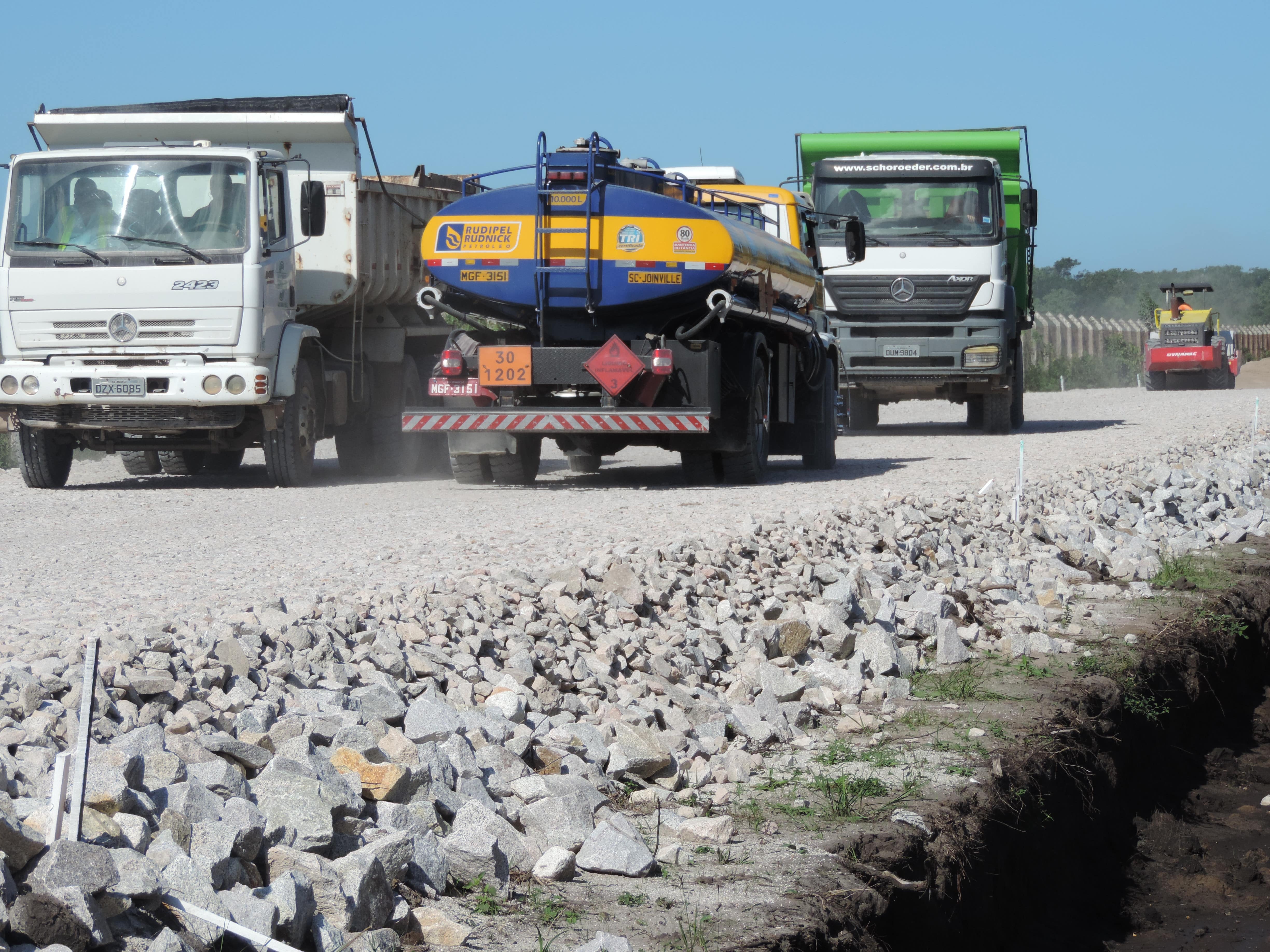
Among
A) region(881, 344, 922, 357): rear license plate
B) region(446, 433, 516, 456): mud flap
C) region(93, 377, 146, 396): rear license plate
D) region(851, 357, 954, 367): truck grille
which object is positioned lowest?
A: region(446, 433, 516, 456): mud flap

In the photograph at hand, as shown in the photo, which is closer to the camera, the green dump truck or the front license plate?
the front license plate

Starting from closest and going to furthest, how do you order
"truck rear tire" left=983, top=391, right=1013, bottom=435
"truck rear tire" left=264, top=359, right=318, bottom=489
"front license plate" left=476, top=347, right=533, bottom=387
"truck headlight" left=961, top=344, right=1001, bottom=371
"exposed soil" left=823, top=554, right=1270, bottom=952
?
"exposed soil" left=823, top=554, right=1270, bottom=952
"front license plate" left=476, top=347, right=533, bottom=387
"truck rear tire" left=264, top=359, right=318, bottom=489
"truck headlight" left=961, top=344, right=1001, bottom=371
"truck rear tire" left=983, top=391, right=1013, bottom=435

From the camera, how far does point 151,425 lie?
1162 cm

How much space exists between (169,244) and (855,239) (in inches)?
265

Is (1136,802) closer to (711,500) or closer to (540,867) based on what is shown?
(540,867)

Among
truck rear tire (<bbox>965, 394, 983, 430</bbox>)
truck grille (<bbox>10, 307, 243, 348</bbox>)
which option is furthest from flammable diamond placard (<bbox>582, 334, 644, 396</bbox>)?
truck rear tire (<bbox>965, 394, 983, 430</bbox>)

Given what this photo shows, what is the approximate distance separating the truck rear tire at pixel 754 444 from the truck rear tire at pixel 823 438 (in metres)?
1.81

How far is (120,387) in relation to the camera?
1146cm

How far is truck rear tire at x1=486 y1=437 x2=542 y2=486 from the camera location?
41.0 ft

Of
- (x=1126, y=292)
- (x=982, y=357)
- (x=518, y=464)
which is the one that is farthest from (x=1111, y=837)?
(x=1126, y=292)

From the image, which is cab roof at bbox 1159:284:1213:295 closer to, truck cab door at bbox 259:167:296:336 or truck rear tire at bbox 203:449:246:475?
truck rear tire at bbox 203:449:246:475

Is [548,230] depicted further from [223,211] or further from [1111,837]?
[1111,837]

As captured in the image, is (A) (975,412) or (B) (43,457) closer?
(B) (43,457)

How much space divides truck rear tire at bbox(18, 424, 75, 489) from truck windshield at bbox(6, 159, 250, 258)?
1656 millimetres
